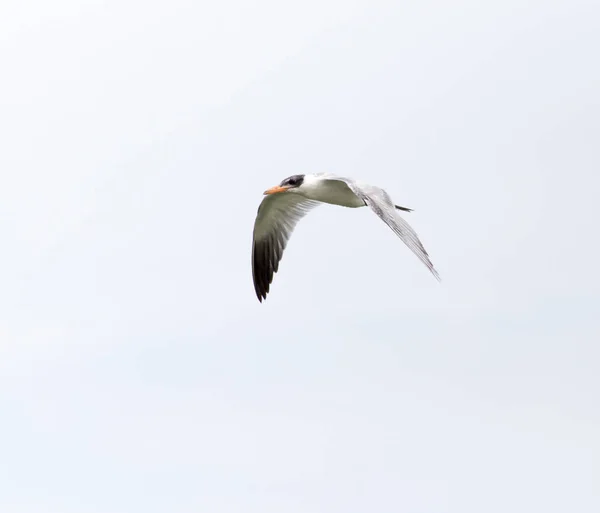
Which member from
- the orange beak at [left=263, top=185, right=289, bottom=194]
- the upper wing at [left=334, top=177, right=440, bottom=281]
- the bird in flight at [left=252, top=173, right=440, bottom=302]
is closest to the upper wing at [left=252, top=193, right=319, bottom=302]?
the bird in flight at [left=252, top=173, right=440, bottom=302]

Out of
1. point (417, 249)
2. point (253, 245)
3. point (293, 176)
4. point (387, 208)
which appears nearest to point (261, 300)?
point (253, 245)

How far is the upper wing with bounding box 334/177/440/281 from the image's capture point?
15562mm

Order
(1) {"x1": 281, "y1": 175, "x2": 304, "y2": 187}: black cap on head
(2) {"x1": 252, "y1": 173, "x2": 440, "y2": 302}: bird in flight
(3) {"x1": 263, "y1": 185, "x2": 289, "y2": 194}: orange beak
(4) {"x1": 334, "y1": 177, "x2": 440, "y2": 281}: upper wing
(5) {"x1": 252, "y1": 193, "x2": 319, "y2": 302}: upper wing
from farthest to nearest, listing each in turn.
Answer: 1. (5) {"x1": 252, "y1": 193, "x2": 319, "y2": 302}: upper wing
2. (3) {"x1": 263, "y1": 185, "x2": 289, "y2": 194}: orange beak
3. (1) {"x1": 281, "y1": 175, "x2": 304, "y2": 187}: black cap on head
4. (2) {"x1": 252, "y1": 173, "x2": 440, "y2": 302}: bird in flight
5. (4) {"x1": 334, "y1": 177, "x2": 440, "y2": 281}: upper wing

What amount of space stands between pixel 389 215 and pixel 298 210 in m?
7.13

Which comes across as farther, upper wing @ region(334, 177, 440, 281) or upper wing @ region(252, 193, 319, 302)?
upper wing @ region(252, 193, 319, 302)

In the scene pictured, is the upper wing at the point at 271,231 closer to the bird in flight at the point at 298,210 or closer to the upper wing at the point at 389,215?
the bird in flight at the point at 298,210

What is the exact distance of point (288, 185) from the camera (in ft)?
71.7

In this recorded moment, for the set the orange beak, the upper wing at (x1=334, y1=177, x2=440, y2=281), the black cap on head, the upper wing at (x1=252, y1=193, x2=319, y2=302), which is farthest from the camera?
the upper wing at (x1=252, y1=193, x2=319, y2=302)

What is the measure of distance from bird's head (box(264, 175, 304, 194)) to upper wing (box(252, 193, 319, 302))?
166 centimetres

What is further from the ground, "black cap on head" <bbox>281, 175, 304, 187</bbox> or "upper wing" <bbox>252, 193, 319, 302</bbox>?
"black cap on head" <bbox>281, 175, 304, 187</bbox>

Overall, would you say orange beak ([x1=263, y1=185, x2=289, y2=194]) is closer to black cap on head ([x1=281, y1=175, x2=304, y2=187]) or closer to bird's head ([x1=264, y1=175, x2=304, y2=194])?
bird's head ([x1=264, y1=175, x2=304, y2=194])

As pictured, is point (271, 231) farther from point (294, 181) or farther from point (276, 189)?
point (294, 181)

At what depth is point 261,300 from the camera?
81.0 ft

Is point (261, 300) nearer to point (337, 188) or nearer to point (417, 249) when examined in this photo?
point (337, 188)
